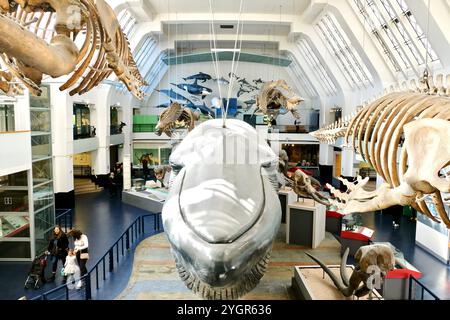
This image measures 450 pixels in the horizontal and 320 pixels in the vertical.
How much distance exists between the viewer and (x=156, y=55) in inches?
936

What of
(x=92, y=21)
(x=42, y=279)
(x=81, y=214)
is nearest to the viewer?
(x=92, y=21)

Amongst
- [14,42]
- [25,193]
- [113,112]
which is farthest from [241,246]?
[113,112]

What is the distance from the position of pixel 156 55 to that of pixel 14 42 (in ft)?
76.3

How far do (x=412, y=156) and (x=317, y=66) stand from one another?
20.7m

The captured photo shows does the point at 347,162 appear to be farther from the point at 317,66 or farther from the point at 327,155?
the point at 317,66

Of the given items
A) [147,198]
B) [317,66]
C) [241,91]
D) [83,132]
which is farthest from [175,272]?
[241,91]

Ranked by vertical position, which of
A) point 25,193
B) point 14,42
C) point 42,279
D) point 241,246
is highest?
point 14,42

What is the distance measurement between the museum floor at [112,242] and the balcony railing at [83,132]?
275cm

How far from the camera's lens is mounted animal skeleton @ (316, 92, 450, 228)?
2395mm

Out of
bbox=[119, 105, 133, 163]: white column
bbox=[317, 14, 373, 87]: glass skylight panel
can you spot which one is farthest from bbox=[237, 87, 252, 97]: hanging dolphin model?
bbox=[317, 14, 373, 87]: glass skylight panel

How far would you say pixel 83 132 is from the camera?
1738 centimetres

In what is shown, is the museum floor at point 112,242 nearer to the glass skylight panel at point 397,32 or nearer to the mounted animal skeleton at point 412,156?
the mounted animal skeleton at point 412,156

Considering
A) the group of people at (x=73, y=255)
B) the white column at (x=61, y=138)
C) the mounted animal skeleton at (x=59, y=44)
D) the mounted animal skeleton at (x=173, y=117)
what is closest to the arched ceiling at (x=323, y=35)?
the mounted animal skeleton at (x=173, y=117)
